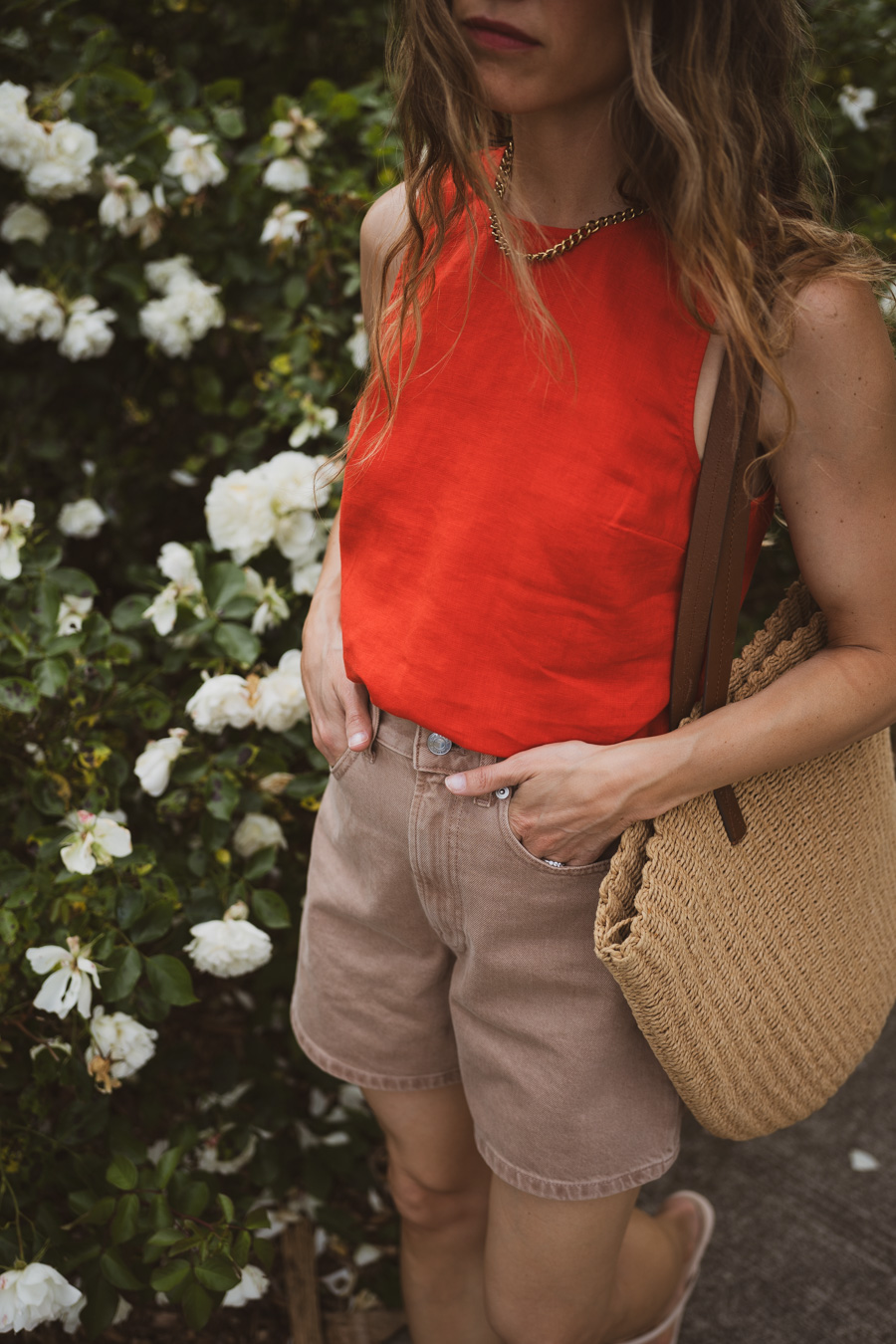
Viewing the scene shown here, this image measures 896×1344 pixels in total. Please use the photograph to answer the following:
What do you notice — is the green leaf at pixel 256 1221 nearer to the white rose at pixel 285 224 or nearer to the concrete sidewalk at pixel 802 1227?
the concrete sidewalk at pixel 802 1227

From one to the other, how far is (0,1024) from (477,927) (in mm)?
924

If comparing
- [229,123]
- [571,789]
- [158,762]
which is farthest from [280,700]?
[229,123]

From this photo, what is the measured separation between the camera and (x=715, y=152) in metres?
0.92

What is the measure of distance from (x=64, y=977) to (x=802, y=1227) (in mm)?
1568

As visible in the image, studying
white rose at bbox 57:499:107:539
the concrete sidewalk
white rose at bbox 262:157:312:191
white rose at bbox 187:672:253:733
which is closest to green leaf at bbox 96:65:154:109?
white rose at bbox 262:157:312:191

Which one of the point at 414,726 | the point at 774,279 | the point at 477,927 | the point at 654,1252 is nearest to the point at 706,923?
the point at 477,927

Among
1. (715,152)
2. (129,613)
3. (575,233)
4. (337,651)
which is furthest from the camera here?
(129,613)

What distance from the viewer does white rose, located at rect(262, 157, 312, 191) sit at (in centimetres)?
204

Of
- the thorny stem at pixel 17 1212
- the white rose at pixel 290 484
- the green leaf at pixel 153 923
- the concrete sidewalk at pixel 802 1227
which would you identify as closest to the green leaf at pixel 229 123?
the white rose at pixel 290 484

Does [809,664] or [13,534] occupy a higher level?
[809,664]

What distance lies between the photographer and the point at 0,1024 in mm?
1592

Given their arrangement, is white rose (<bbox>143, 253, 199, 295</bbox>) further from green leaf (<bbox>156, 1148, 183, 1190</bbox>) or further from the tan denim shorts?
green leaf (<bbox>156, 1148, 183, 1190</bbox>)

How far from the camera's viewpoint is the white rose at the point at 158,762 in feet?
5.24

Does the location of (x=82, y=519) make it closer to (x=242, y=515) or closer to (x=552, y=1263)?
(x=242, y=515)
